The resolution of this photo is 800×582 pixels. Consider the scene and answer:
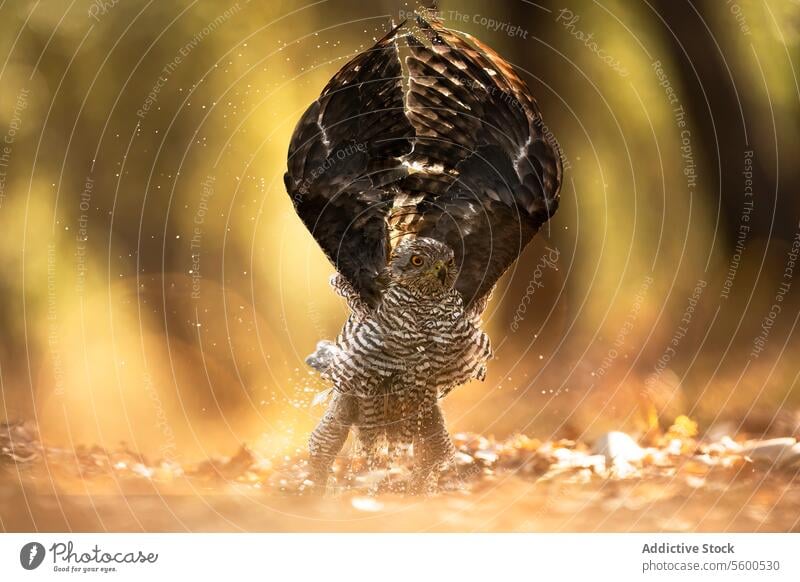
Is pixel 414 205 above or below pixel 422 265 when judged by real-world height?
above

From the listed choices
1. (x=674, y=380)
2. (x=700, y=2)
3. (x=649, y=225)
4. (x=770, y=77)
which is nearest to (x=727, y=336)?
(x=674, y=380)

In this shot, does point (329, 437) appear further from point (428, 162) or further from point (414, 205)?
point (428, 162)

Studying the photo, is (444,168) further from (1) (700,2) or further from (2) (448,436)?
(1) (700,2)
